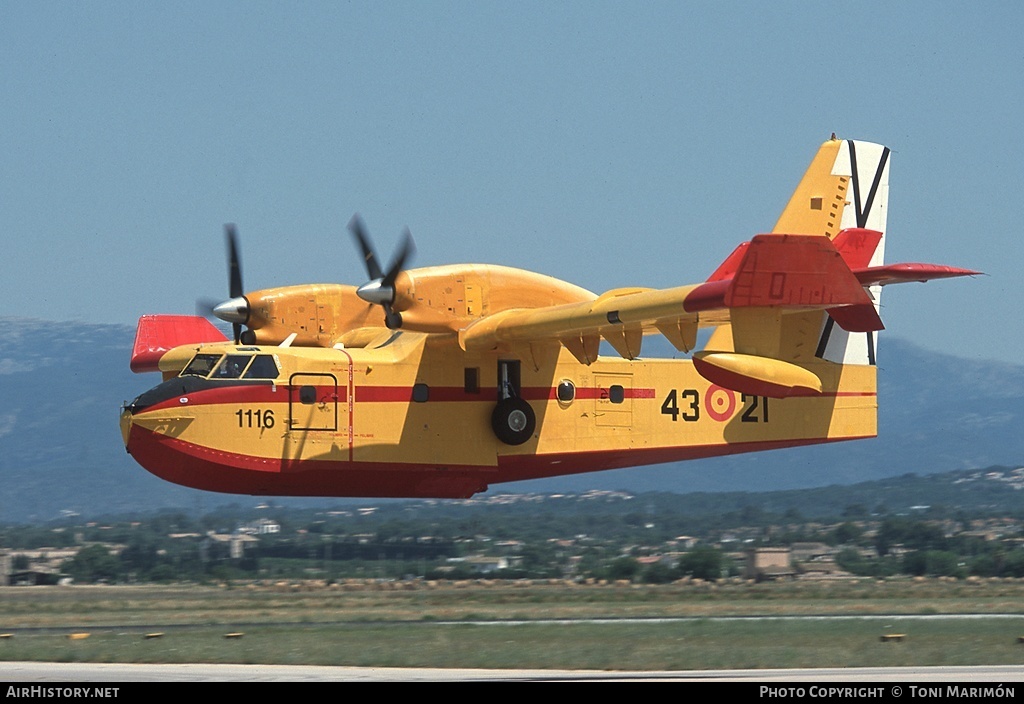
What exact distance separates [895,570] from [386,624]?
39.3 feet

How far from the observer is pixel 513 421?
25344 millimetres

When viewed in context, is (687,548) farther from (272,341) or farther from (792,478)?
(792,478)

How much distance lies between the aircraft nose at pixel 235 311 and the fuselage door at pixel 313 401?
4.37 m

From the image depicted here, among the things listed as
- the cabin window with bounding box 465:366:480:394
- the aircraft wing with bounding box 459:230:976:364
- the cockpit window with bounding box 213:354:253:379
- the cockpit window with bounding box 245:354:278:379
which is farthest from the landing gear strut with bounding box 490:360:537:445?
the cockpit window with bounding box 213:354:253:379

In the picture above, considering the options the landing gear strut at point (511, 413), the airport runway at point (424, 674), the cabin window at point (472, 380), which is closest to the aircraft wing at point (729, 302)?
the cabin window at point (472, 380)

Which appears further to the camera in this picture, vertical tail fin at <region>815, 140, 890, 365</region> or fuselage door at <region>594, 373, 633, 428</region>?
vertical tail fin at <region>815, 140, 890, 365</region>

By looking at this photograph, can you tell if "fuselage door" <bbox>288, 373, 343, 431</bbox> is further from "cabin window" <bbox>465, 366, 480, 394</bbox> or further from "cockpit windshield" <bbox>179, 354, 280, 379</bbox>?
"cabin window" <bbox>465, 366, 480, 394</bbox>

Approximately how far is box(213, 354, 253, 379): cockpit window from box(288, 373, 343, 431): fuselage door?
2.67ft

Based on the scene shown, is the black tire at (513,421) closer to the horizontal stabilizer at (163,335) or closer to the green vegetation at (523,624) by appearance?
the green vegetation at (523,624)

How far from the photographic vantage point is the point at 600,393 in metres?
26.2

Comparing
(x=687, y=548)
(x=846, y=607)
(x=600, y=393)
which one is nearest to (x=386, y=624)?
(x=600, y=393)

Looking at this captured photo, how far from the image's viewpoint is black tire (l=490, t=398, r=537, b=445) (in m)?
25.3

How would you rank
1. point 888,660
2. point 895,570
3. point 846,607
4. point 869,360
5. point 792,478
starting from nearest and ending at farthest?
point 888,660, point 846,607, point 869,360, point 895,570, point 792,478

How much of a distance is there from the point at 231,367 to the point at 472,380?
166 inches
